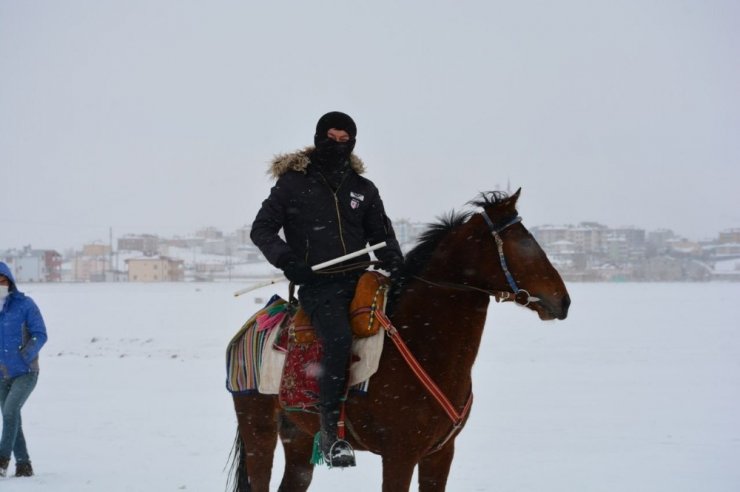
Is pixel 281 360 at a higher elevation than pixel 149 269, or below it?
higher

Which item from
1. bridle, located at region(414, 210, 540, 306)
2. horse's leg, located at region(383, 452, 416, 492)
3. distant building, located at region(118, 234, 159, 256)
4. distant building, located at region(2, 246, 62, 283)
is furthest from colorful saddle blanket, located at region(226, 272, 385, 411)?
distant building, located at region(118, 234, 159, 256)

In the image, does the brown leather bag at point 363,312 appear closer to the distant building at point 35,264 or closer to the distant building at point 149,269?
the distant building at point 35,264

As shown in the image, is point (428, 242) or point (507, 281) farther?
point (428, 242)

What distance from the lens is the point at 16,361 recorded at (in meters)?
8.00

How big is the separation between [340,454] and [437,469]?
634 millimetres

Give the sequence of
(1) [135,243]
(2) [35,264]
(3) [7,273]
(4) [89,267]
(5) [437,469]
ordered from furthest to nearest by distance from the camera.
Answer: (1) [135,243], (4) [89,267], (2) [35,264], (3) [7,273], (5) [437,469]

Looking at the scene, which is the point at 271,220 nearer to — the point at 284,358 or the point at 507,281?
the point at 284,358

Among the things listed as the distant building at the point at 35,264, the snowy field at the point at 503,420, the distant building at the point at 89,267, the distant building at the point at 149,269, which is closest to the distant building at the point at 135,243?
the distant building at the point at 89,267

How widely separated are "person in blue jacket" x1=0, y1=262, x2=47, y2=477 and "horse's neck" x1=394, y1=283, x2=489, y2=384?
4.82 m

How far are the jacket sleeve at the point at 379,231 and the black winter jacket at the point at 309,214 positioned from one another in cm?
3

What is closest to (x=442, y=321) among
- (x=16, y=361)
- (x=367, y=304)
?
(x=367, y=304)

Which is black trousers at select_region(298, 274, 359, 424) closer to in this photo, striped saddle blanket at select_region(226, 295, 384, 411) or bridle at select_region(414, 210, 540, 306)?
striped saddle blanket at select_region(226, 295, 384, 411)

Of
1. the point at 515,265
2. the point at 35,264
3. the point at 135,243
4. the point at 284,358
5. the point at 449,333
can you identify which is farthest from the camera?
the point at 135,243

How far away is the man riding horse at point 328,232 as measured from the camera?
4688mm
